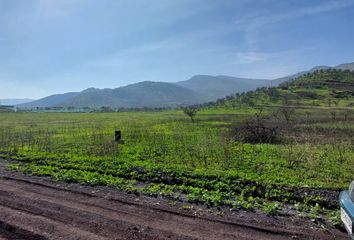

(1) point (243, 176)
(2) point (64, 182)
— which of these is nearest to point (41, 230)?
(2) point (64, 182)

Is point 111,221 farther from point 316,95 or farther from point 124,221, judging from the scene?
point 316,95

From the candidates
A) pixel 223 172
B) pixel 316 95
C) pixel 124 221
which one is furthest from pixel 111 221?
pixel 316 95

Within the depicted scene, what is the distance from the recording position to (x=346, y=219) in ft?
15.8

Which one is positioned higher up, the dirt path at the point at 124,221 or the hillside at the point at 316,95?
the hillside at the point at 316,95

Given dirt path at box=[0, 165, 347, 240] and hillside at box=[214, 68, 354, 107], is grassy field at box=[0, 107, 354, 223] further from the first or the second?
hillside at box=[214, 68, 354, 107]

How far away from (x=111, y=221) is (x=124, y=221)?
1.09 ft

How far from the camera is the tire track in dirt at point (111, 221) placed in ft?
19.8

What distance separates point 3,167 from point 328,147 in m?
18.6

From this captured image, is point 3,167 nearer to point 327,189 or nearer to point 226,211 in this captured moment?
point 226,211

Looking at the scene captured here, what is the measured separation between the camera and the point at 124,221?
22.2ft

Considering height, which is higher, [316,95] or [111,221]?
[316,95]

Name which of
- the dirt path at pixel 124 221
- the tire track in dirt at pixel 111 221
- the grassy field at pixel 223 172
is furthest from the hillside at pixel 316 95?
the tire track in dirt at pixel 111 221

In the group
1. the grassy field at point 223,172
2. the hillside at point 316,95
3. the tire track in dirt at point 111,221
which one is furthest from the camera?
the hillside at point 316,95

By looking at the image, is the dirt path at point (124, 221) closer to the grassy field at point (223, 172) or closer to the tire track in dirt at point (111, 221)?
the tire track in dirt at point (111, 221)
